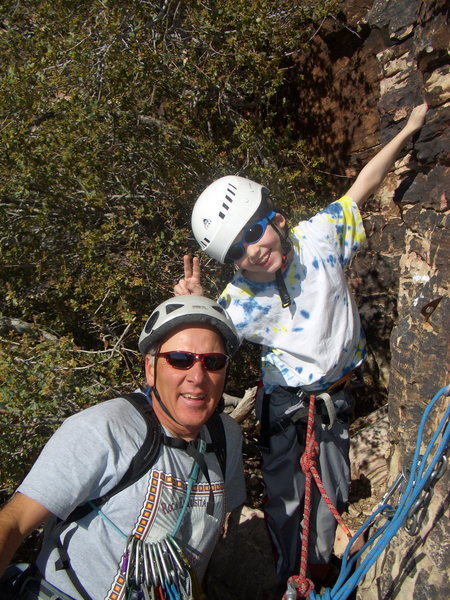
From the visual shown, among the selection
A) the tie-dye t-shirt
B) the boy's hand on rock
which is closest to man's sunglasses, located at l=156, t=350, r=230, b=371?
the tie-dye t-shirt

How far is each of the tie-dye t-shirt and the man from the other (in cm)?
48

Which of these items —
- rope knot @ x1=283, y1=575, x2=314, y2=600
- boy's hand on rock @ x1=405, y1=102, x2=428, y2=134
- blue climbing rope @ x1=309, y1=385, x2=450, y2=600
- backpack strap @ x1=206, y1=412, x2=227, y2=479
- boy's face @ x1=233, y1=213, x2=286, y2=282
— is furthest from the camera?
boy's hand on rock @ x1=405, y1=102, x2=428, y2=134

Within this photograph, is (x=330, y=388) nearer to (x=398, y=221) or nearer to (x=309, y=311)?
(x=309, y=311)

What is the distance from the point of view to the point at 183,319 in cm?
224

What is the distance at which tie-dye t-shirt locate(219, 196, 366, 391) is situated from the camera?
2.74 m

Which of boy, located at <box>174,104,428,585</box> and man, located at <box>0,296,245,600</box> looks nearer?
man, located at <box>0,296,245,600</box>

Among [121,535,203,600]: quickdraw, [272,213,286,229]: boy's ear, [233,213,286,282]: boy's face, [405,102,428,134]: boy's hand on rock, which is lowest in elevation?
Result: [121,535,203,600]: quickdraw

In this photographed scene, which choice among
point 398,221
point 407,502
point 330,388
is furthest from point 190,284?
point 398,221

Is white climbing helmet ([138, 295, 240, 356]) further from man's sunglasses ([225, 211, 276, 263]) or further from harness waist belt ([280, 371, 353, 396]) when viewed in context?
harness waist belt ([280, 371, 353, 396])

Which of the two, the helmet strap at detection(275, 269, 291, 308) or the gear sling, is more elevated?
the helmet strap at detection(275, 269, 291, 308)

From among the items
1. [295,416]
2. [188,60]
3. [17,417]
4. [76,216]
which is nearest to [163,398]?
[295,416]

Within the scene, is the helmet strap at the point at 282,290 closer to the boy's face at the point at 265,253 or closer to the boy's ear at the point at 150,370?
the boy's face at the point at 265,253

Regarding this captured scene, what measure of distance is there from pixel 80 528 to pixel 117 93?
139 inches

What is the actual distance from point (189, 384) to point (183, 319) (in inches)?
11.1
